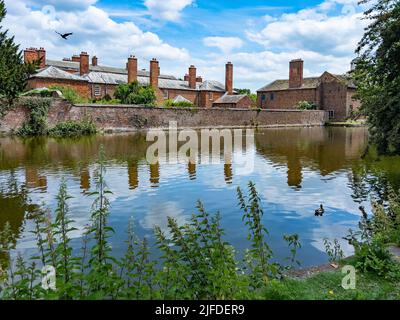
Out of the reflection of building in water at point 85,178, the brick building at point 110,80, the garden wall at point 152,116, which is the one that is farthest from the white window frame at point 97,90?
the reflection of building in water at point 85,178

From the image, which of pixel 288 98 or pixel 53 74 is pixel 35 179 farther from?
pixel 288 98

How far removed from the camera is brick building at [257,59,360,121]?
189 ft

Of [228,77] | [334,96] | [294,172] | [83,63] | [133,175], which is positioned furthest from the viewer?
[228,77]

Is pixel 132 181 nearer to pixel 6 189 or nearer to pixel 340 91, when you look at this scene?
pixel 6 189

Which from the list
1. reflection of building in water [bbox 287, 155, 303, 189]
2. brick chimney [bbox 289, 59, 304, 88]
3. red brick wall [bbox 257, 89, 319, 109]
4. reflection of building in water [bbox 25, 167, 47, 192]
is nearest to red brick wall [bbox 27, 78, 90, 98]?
red brick wall [bbox 257, 89, 319, 109]

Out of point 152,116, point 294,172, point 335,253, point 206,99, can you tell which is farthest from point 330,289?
point 206,99

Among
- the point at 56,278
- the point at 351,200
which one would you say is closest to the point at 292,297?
the point at 56,278

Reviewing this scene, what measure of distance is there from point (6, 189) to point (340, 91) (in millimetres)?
54027

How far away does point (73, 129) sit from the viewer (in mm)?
33719

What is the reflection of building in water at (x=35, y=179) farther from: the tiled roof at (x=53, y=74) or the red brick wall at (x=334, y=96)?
the red brick wall at (x=334, y=96)

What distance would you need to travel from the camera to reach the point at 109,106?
123ft

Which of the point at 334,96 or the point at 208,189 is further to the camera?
the point at 334,96

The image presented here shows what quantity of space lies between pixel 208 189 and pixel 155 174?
3.33 meters
